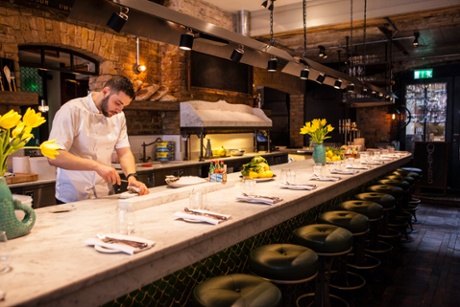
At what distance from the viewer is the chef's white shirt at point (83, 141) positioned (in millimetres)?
2975

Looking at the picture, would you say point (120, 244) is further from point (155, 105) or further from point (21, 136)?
point (155, 105)

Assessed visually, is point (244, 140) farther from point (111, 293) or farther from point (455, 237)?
point (111, 293)

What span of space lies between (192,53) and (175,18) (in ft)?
13.7

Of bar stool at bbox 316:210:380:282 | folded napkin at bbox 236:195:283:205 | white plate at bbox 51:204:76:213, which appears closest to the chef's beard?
white plate at bbox 51:204:76:213

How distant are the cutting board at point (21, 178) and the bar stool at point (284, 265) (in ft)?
9.21

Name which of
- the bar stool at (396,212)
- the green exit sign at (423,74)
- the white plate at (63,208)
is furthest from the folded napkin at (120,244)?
the green exit sign at (423,74)

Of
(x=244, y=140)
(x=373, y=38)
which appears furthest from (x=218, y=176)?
(x=373, y=38)

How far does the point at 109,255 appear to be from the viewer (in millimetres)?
1622

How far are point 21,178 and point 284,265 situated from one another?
3.08 m

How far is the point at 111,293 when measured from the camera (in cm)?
149

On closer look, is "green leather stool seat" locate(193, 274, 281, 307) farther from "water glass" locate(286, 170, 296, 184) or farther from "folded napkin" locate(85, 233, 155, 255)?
"water glass" locate(286, 170, 296, 184)

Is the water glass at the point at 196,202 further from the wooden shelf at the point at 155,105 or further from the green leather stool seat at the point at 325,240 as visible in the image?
the wooden shelf at the point at 155,105

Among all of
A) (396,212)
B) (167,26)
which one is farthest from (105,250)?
(396,212)

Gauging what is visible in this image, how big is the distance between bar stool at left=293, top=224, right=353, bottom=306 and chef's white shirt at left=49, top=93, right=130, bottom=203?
1.70 meters
